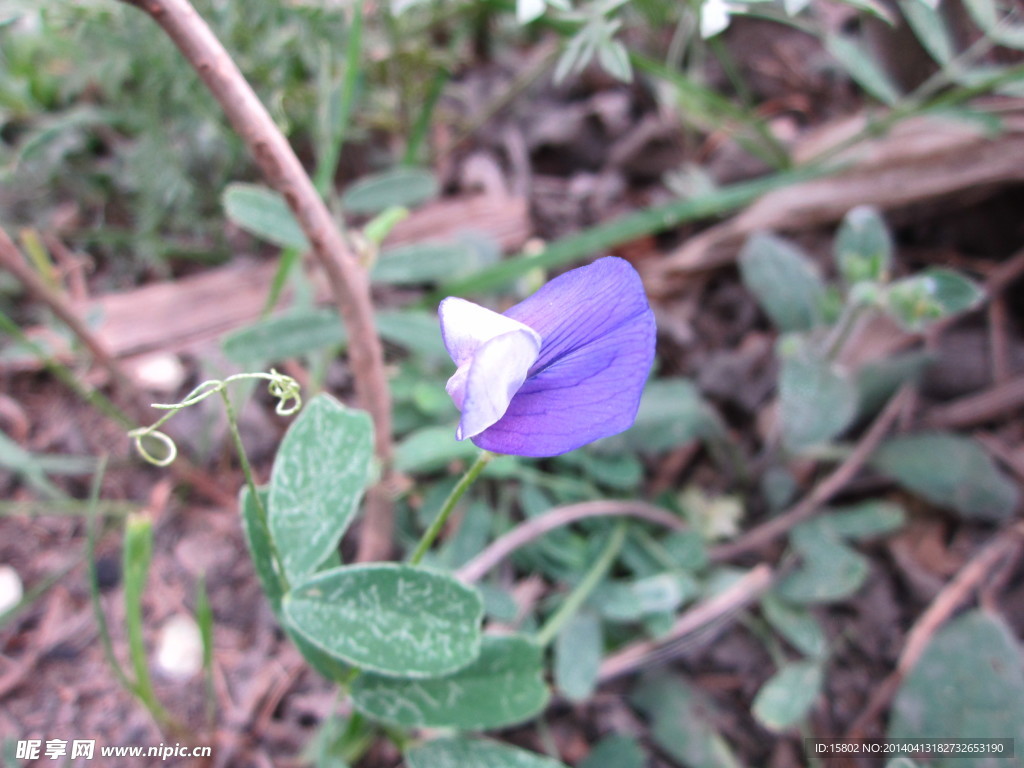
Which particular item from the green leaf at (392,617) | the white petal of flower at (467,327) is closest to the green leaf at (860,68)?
the white petal of flower at (467,327)

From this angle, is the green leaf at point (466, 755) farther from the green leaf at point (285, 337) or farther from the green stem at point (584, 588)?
the green leaf at point (285, 337)

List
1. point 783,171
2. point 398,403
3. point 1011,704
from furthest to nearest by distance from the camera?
point 783,171, point 398,403, point 1011,704

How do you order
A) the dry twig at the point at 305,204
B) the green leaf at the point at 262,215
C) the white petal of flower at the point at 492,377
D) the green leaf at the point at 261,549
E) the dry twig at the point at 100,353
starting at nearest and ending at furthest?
the white petal of flower at the point at 492,377, the dry twig at the point at 305,204, the green leaf at the point at 261,549, the dry twig at the point at 100,353, the green leaf at the point at 262,215

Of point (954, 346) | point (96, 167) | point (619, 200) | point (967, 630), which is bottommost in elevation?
point (967, 630)

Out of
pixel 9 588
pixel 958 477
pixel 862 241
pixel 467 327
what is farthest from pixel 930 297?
pixel 9 588

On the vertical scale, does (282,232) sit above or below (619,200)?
above

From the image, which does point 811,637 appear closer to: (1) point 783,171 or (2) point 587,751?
(2) point 587,751

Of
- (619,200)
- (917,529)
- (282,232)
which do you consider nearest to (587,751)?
(917,529)

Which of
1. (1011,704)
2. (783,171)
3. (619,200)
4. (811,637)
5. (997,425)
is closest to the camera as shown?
(1011,704)
